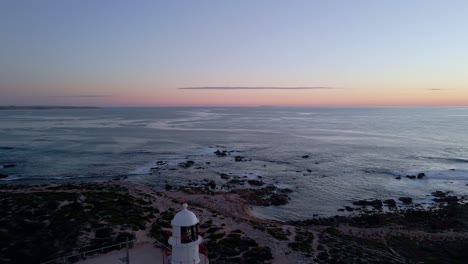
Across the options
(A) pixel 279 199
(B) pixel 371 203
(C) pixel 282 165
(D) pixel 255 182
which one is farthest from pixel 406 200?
(C) pixel 282 165

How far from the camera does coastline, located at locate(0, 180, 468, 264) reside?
18.1 meters

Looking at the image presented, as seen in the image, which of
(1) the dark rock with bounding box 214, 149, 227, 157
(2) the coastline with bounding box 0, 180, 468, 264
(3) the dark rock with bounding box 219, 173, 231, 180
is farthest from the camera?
(1) the dark rock with bounding box 214, 149, 227, 157

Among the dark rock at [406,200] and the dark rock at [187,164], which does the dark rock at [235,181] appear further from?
the dark rock at [406,200]

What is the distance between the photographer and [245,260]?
1705cm

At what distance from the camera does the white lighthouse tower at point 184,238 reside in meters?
10.2

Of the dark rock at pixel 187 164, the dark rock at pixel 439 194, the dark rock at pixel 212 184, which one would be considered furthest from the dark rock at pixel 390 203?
the dark rock at pixel 187 164

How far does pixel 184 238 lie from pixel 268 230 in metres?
12.9

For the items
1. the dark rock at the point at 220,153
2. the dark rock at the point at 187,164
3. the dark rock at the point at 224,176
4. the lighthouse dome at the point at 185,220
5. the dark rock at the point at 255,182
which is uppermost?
the lighthouse dome at the point at 185,220

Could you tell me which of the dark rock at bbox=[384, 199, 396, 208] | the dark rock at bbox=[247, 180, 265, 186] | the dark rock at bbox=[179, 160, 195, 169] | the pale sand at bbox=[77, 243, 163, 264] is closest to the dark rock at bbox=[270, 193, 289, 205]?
the dark rock at bbox=[247, 180, 265, 186]

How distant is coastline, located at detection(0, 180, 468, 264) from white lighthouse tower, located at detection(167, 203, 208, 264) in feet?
22.6

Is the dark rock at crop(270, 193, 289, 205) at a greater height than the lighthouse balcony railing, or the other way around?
the lighthouse balcony railing

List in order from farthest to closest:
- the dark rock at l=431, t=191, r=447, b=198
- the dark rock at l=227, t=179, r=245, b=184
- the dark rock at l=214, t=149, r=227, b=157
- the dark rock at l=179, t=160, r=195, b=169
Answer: the dark rock at l=214, t=149, r=227, b=157 → the dark rock at l=179, t=160, r=195, b=169 → the dark rock at l=227, t=179, r=245, b=184 → the dark rock at l=431, t=191, r=447, b=198

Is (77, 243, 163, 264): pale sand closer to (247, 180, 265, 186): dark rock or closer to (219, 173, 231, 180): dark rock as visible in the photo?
(247, 180, 265, 186): dark rock

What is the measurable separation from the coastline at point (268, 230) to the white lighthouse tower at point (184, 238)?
6897mm
